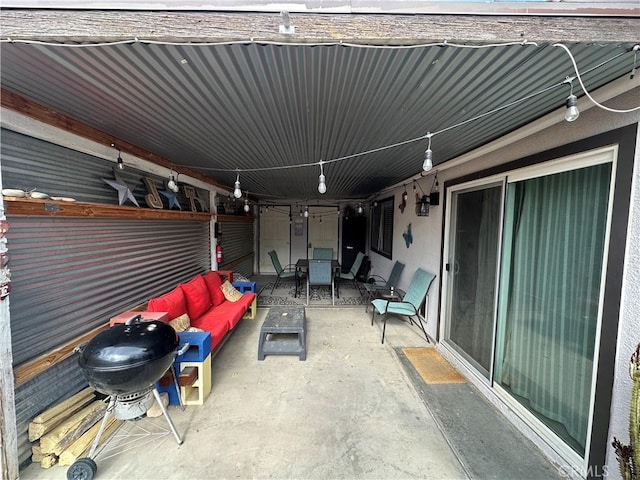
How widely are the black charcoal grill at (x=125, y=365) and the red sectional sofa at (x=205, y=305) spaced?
1042 mm

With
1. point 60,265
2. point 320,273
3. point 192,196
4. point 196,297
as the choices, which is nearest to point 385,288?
point 320,273

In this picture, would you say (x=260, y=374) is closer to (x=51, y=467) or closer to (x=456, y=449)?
(x=51, y=467)

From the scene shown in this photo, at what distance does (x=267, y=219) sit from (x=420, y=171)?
5.64m

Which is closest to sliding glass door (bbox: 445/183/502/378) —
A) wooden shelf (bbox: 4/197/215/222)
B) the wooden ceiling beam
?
the wooden ceiling beam

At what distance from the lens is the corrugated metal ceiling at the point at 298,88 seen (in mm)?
1146

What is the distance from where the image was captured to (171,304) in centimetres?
268

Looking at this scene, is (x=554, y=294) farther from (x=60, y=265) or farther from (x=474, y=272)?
(x=60, y=265)

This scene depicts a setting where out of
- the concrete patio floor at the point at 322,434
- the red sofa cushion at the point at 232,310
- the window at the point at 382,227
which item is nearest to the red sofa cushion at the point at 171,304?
the red sofa cushion at the point at 232,310

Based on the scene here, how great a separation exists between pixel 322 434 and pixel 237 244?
4982 millimetres

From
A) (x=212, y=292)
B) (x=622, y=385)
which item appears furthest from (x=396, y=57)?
(x=212, y=292)

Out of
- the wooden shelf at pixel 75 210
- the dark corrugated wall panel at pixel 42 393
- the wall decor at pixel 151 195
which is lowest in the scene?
the dark corrugated wall panel at pixel 42 393

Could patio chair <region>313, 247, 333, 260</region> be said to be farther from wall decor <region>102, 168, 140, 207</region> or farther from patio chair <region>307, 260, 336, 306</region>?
wall decor <region>102, 168, 140, 207</region>

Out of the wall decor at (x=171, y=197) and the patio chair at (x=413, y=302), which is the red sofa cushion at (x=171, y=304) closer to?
the wall decor at (x=171, y=197)

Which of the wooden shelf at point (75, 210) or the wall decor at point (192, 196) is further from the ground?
the wall decor at point (192, 196)
